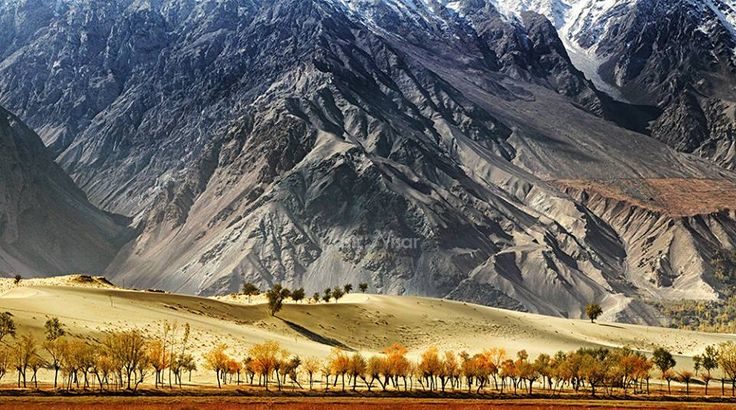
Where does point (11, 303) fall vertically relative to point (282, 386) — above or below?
above

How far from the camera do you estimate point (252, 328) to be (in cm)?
10750

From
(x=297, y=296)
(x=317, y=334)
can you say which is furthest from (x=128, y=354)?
(x=297, y=296)

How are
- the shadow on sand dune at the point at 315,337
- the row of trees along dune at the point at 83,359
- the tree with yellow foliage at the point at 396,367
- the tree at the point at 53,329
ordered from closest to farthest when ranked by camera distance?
the row of trees along dune at the point at 83,359 < the tree at the point at 53,329 < the tree with yellow foliage at the point at 396,367 < the shadow on sand dune at the point at 315,337

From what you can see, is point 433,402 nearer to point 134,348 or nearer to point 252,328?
point 134,348

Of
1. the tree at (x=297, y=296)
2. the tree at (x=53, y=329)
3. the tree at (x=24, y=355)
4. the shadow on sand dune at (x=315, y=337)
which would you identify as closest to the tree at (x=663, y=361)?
the shadow on sand dune at (x=315, y=337)

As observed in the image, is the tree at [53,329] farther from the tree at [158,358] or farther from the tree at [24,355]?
the tree at [158,358]

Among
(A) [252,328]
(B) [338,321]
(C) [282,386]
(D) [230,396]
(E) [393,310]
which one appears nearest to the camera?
(D) [230,396]

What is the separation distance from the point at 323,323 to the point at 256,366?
39063mm

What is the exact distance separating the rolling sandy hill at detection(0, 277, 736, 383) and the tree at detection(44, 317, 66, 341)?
178cm

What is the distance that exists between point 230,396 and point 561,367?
35094mm

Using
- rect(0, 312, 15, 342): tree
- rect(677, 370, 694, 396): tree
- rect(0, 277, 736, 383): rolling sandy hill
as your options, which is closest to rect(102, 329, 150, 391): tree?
rect(0, 277, 736, 383): rolling sandy hill

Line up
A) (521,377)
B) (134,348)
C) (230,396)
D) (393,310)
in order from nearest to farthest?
(230,396)
(134,348)
(521,377)
(393,310)

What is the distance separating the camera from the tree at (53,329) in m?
79.3

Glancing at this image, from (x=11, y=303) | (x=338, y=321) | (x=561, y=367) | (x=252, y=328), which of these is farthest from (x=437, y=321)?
(x=11, y=303)
